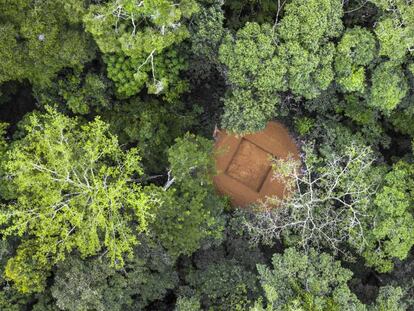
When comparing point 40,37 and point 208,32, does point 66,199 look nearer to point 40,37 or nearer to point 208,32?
point 40,37

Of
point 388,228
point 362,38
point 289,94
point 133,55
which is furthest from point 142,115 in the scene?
point 388,228

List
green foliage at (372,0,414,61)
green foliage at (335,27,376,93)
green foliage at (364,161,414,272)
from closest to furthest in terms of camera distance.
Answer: green foliage at (372,0,414,61) → green foliage at (335,27,376,93) → green foliage at (364,161,414,272)

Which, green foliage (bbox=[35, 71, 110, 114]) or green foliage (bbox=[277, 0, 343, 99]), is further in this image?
green foliage (bbox=[35, 71, 110, 114])

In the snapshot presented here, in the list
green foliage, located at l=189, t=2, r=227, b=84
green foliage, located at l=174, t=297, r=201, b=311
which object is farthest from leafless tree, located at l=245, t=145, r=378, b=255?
green foliage, located at l=189, t=2, r=227, b=84

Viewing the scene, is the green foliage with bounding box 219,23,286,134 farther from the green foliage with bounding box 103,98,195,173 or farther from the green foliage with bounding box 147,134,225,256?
the green foliage with bounding box 103,98,195,173

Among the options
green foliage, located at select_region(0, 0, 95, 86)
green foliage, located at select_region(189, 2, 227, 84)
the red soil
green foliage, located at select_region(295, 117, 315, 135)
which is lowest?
the red soil

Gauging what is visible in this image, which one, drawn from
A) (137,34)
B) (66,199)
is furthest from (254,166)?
(137,34)

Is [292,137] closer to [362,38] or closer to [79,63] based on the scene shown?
[362,38]
